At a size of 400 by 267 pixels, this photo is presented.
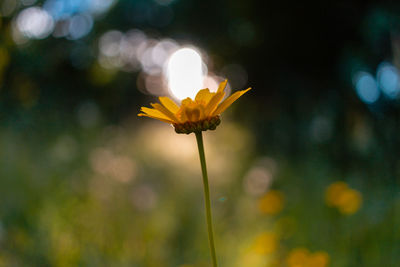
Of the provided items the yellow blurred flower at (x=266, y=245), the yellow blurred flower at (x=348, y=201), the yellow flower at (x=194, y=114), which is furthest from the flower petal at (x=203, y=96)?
the yellow blurred flower at (x=348, y=201)

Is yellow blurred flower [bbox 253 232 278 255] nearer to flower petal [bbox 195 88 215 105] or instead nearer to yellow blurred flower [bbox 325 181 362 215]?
yellow blurred flower [bbox 325 181 362 215]

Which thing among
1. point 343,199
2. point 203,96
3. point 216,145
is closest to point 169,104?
point 203,96

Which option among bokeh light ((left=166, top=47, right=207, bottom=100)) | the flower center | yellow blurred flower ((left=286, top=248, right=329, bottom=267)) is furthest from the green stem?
bokeh light ((left=166, top=47, right=207, bottom=100))

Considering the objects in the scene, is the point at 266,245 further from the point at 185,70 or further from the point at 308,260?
the point at 185,70

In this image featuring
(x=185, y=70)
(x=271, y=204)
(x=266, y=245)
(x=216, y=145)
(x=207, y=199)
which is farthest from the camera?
(x=185, y=70)

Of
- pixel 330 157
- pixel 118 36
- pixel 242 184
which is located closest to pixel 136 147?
pixel 242 184

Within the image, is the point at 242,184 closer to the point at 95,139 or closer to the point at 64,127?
the point at 95,139
